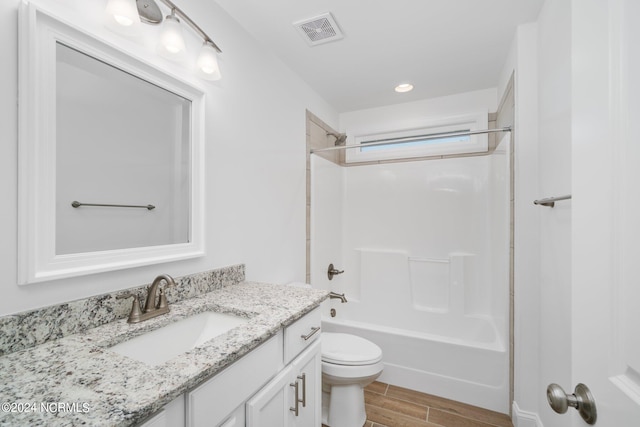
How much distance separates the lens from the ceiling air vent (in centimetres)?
158

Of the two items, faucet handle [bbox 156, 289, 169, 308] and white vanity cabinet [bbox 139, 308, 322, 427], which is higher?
faucet handle [bbox 156, 289, 169, 308]

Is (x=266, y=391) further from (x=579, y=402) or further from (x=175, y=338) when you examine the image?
(x=579, y=402)

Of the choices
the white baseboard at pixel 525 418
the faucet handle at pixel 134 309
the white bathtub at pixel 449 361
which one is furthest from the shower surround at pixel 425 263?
the faucet handle at pixel 134 309

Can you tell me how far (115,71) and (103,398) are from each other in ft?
3.53

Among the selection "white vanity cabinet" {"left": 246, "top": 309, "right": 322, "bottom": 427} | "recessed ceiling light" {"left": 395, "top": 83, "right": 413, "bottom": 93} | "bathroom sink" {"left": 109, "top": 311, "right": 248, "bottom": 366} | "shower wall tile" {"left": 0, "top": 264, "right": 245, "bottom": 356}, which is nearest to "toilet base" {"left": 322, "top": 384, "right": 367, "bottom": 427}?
"white vanity cabinet" {"left": 246, "top": 309, "right": 322, "bottom": 427}

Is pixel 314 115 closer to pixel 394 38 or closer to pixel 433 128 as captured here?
pixel 394 38

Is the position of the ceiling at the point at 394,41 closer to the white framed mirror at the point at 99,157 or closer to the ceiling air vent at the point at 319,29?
the ceiling air vent at the point at 319,29

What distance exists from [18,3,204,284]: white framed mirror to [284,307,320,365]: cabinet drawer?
0.57m

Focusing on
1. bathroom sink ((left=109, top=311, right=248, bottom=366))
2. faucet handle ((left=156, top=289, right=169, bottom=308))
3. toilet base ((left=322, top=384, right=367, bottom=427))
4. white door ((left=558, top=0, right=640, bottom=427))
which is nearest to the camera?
white door ((left=558, top=0, right=640, bottom=427))

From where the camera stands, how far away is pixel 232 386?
826mm

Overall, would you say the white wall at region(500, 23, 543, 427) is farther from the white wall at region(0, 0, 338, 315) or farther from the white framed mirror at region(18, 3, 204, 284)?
the white framed mirror at region(18, 3, 204, 284)

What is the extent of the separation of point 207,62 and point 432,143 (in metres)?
2.21

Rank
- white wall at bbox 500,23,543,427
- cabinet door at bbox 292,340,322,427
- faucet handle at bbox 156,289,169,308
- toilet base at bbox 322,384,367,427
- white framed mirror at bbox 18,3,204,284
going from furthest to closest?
toilet base at bbox 322,384,367,427, white wall at bbox 500,23,543,427, cabinet door at bbox 292,340,322,427, faucet handle at bbox 156,289,169,308, white framed mirror at bbox 18,3,204,284

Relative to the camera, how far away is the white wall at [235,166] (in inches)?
30.5
